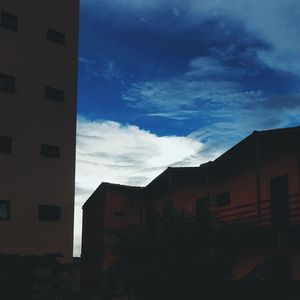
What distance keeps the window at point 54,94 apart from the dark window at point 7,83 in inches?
82.1

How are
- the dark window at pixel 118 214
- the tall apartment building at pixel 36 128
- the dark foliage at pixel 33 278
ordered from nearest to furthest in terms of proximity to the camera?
the dark foliage at pixel 33 278
the tall apartment building at pixel 36 128
the dark window at pixel 118 214

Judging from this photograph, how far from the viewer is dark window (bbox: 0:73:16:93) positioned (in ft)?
98.2

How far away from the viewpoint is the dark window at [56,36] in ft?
106

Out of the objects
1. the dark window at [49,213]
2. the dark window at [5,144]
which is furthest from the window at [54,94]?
the dark window at [49,213]

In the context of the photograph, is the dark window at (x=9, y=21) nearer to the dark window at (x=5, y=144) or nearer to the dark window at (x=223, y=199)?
the dark window at (x=5, y=144)

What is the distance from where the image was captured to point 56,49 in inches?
1283

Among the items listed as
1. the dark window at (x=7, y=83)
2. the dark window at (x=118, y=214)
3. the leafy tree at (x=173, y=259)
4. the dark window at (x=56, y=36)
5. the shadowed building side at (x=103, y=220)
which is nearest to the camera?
the leafy tree at (x=173, y=259)

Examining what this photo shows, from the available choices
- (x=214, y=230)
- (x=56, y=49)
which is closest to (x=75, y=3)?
(x=56, y=49)

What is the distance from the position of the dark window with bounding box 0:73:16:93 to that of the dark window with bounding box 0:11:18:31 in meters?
2.88

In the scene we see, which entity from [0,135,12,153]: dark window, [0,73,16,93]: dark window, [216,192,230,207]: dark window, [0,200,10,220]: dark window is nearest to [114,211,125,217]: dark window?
[216,192,230,207]: dark window

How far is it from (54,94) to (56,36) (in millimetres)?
3679

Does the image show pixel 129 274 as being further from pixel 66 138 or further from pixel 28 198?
pixel 66 138

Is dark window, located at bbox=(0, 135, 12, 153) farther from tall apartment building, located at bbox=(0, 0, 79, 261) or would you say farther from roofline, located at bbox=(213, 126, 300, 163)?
roofline, located at bbox=(213, 126, 300, 163)

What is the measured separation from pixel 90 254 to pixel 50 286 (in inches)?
445
